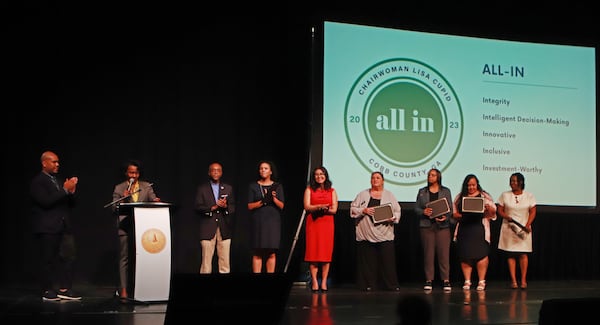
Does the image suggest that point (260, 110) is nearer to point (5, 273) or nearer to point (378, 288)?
point (378, 288)

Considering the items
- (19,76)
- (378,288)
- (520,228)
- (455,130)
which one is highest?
(19,76)

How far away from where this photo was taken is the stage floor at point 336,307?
17.2ft

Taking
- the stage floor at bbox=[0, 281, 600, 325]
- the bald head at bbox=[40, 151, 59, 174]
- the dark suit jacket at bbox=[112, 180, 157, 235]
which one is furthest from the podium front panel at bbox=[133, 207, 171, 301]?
the bald head at bbox=[40, 151, 59, 174]

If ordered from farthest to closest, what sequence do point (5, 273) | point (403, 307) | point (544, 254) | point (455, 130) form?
1. point (544, 254)
2. point (455, 130)
3. point (5, 273)
4. point (403, 307)

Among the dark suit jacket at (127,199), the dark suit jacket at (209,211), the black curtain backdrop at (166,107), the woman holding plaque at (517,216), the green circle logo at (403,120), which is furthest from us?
the green circle logo at (403,120)

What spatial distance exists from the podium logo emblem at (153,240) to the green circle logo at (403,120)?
2.66 metres

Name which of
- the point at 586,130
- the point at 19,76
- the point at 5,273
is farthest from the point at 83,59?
the point at 586,130

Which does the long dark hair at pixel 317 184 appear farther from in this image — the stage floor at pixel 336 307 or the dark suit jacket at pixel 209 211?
the stage floor at pixel 336 307

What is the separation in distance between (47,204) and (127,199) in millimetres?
683

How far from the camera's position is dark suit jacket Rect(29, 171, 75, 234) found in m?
6.29

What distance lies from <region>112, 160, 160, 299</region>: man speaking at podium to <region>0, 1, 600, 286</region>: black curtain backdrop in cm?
136

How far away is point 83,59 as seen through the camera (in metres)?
7.86

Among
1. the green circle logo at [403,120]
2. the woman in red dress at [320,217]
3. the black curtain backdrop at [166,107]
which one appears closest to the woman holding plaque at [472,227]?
the green circle logo at [403,120]

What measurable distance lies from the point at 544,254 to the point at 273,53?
4.16 meters
